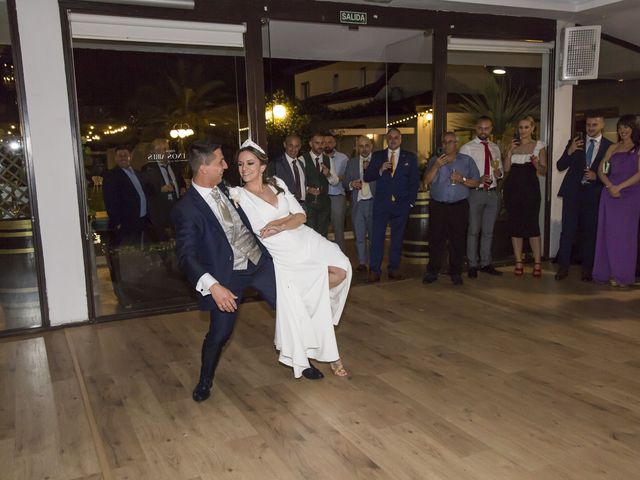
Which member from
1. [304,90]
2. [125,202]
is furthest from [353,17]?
[304,90]

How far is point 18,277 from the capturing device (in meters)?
5.14

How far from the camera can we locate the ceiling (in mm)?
6145

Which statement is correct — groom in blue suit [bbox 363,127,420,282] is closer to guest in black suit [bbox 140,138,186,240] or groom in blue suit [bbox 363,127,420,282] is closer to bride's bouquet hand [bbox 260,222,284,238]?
guest in black suit [bbox 140,138,186,240]

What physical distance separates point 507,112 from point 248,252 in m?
4.94

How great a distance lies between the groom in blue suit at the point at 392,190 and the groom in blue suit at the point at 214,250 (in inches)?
117

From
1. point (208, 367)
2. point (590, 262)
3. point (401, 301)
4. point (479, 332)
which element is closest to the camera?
point (208, 367)

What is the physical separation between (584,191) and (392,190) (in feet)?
6.57

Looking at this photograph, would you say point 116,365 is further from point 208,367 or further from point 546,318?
point 546,318

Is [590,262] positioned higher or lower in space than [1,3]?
lower

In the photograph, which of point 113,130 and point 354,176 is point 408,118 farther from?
point 113,130

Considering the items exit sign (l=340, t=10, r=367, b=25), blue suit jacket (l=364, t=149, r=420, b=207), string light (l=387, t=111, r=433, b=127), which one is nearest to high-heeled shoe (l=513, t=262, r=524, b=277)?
blue suit jacket (l=364, t=149, r=420, b=207)

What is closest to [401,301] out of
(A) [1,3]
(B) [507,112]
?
(B) [507,112]

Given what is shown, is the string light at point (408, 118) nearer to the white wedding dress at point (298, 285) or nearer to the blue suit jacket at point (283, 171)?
the blue suit jacket at point (283, 171)

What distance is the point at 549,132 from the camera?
23.9ft
